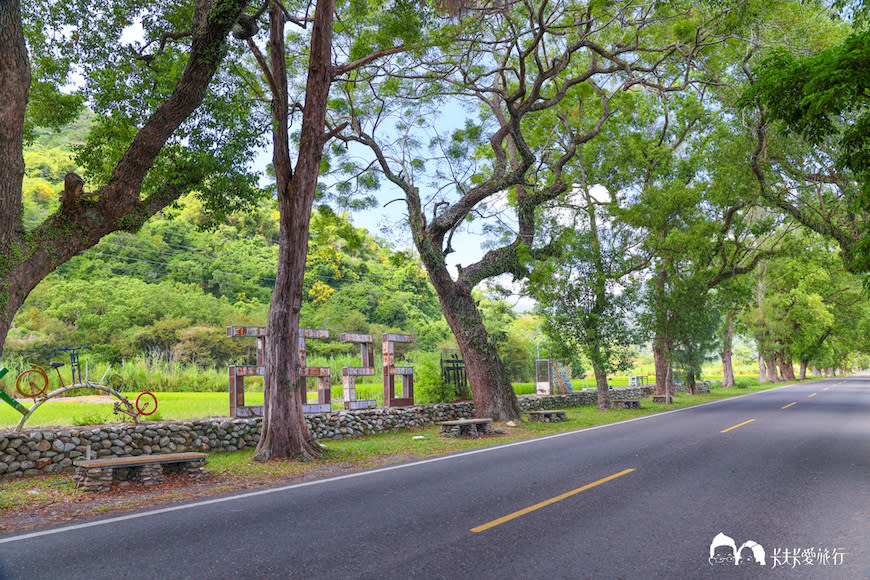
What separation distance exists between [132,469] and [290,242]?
5.38m

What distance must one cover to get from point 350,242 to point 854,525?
1632 centimetres

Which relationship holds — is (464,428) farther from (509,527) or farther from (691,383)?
(691,383)

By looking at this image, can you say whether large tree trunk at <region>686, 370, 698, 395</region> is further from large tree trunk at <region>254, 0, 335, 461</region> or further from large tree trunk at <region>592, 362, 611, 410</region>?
large tree trunk at <region>254, 0, 335, 461</region>

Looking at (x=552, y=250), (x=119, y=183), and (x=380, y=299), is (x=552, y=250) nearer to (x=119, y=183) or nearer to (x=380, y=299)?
(x=119, y=183)

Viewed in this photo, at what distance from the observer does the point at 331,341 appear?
41.7m

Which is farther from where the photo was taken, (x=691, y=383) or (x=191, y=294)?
(x=191, y=294)

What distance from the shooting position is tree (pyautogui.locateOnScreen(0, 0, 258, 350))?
8.89m

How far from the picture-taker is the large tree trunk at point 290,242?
11891 mm

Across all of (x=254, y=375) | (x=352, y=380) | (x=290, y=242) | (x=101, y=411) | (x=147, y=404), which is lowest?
(x=101, y=411)

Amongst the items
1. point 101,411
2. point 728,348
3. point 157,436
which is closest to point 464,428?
point 157,436

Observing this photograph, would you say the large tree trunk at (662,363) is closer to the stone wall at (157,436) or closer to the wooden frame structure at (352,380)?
the stone wall at (157,436)

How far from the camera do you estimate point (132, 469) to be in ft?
30.2
